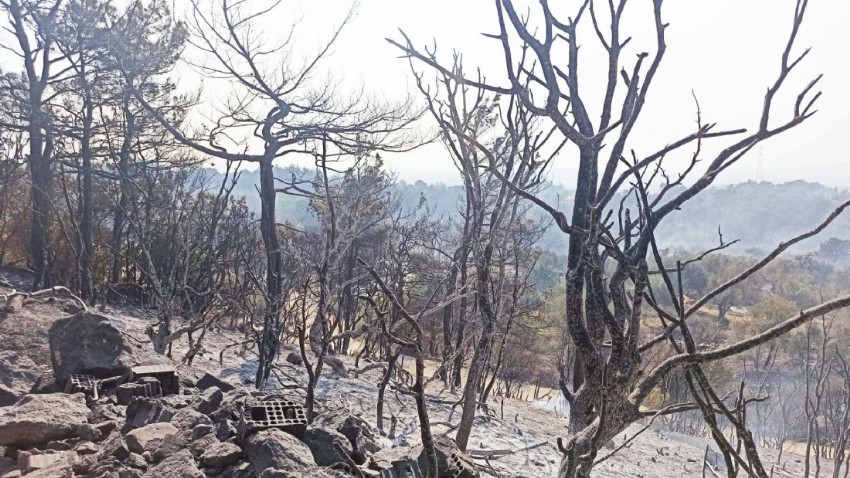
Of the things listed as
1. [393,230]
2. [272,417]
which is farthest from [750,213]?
[272,417]

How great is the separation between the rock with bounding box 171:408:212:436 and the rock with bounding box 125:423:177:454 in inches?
2.5

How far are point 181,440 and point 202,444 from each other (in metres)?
0.15

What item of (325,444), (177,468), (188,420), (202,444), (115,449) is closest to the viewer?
(177,468)

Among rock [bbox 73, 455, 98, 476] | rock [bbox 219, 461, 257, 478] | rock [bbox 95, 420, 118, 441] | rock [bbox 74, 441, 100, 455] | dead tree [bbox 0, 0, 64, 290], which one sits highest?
dead tree [bbox 0, 0, 64, 290]

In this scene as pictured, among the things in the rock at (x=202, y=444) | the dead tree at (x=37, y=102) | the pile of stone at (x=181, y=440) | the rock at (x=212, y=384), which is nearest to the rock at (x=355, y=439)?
the pile of stone at (x=181, y=440)

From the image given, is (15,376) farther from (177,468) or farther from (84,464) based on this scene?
(177,468)

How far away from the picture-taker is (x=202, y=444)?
2996 millimetres

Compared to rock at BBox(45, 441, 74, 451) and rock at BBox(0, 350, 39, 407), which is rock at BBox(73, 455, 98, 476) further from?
rock at BBox(0, 350, 39, 407)

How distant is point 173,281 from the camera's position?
25.0 ft

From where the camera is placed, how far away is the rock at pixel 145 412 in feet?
11.3

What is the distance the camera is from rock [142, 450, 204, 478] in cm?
260

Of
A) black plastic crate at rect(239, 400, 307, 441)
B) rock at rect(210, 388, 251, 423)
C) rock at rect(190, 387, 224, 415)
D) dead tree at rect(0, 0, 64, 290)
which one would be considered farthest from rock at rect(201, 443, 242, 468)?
dead tree at rect(0, 0, 64, 290)

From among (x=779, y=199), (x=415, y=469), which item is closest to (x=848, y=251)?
(x=779, y=199)

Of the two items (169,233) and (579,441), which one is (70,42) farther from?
(579,441)
